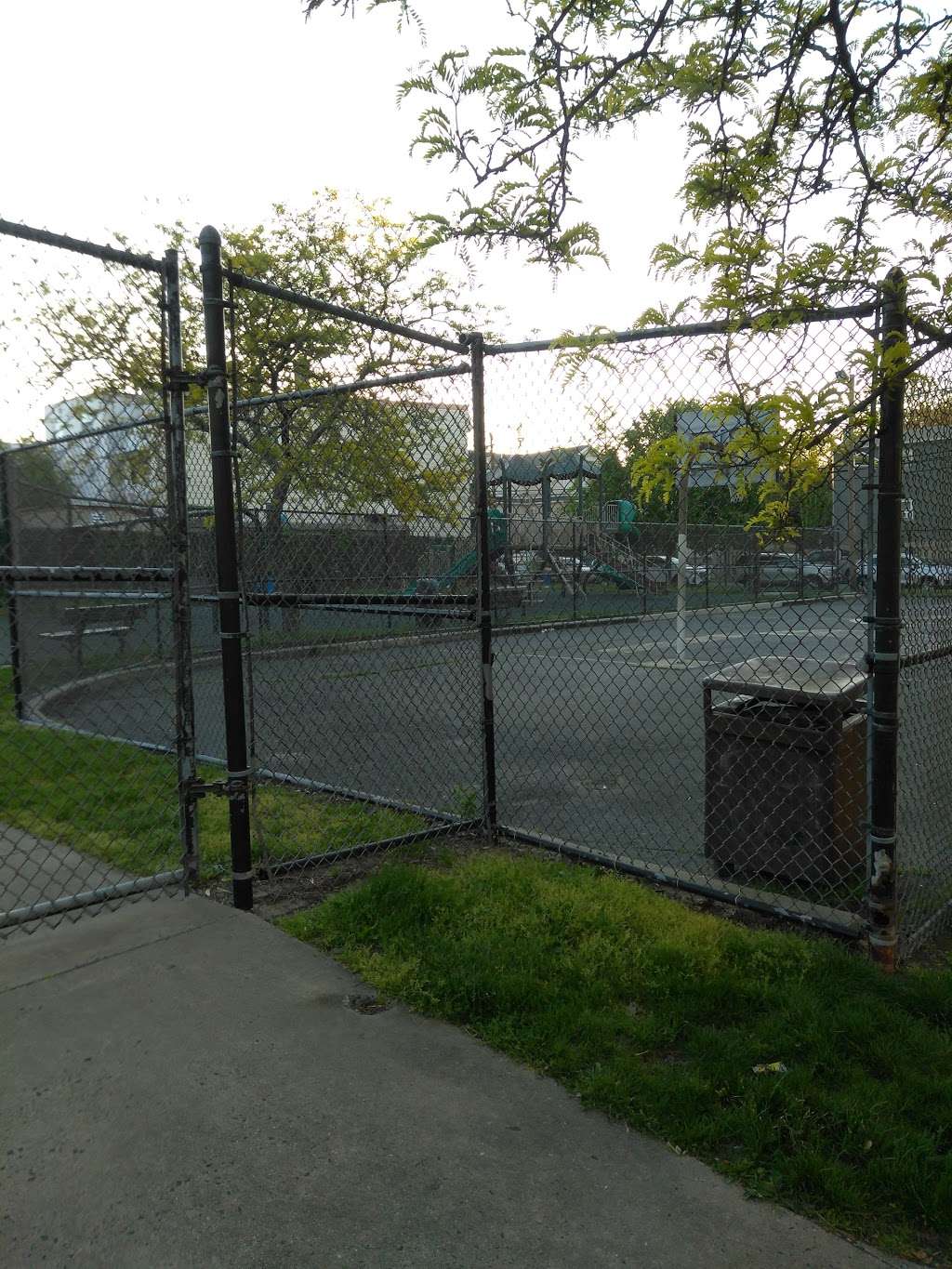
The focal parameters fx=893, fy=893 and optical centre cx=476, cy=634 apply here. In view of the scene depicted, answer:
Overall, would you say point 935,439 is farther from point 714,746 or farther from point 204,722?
point 204,722

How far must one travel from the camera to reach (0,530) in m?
6.83

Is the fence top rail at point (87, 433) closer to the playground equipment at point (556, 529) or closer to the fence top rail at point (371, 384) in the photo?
the fence top rail at point (371, 384)

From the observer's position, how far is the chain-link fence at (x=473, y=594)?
319cm

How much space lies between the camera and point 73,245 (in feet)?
10.8

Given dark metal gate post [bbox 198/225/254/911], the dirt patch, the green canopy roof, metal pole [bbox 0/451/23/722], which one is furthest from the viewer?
metal pole [bbox 0/451/23/722]

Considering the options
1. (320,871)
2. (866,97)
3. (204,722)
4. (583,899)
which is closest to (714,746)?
(583,899)

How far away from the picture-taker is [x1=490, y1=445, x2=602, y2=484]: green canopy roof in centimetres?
473

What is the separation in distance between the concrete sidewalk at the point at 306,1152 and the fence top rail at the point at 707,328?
218cm

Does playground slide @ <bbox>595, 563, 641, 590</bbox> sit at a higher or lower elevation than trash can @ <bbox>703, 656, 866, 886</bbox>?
higher

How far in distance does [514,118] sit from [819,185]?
1.06 meters

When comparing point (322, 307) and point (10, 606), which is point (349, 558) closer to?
point (322, 307)

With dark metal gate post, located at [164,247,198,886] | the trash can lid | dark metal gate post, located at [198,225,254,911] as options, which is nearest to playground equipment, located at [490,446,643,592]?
the trash can lid

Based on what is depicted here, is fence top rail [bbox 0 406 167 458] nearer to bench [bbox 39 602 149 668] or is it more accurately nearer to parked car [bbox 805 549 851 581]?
bench [bbox 39 602 149 668]

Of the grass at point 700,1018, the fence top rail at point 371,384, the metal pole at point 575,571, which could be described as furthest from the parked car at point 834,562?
the metal pole at point 575,571
